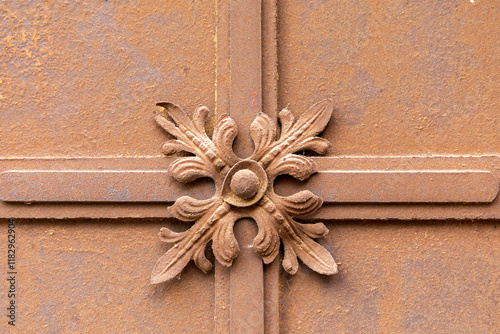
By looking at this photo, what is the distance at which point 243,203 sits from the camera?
39.4 inches

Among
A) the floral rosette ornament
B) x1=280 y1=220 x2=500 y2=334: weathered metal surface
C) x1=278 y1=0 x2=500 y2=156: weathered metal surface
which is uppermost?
x1=278 y1=0 x2=500 y2=156: weathered metal surface

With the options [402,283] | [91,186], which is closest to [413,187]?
[402,283]

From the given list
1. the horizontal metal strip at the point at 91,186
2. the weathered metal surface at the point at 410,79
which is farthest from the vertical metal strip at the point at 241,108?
the horizontal metal strip at the point at 91,186

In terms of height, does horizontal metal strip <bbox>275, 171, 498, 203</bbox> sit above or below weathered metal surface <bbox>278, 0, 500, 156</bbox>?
below

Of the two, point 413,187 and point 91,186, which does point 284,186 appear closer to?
point 413,187

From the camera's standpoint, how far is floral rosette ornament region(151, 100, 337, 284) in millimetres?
995

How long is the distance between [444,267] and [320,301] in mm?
367

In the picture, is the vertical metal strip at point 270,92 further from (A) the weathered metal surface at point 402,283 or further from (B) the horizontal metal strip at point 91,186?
(B) the horizontal metal strip at point 91,186

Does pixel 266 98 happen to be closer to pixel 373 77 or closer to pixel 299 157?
pixel 299 157

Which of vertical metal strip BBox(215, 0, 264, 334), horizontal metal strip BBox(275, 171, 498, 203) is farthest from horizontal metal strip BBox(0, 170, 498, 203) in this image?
vertical metal strip BBox(215, 0, 264, 334)

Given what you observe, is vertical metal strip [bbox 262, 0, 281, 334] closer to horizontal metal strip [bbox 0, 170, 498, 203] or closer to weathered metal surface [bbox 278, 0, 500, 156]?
weathered metal surface [bbox 278, 0, 500, 156]

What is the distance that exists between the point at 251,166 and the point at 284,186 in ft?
0.39

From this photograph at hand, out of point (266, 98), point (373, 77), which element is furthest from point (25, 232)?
point (373, 77)

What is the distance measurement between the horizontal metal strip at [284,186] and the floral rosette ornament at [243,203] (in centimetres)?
4
